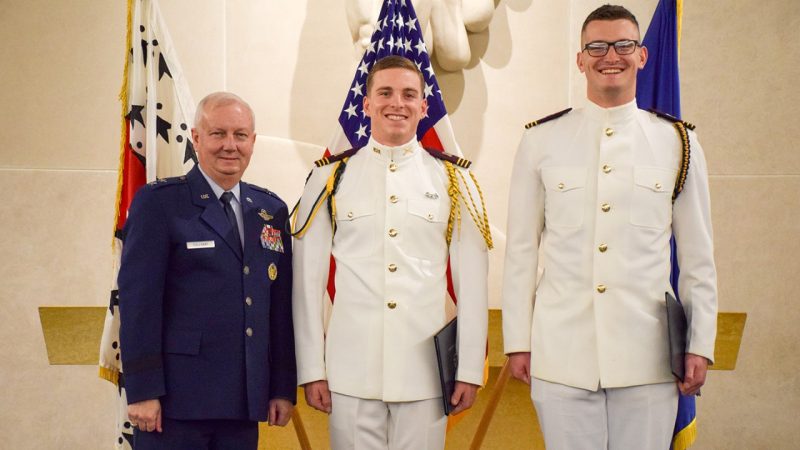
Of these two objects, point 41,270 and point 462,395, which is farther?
point 41,270

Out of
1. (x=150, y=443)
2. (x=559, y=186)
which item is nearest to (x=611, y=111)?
(x=559, y=186)

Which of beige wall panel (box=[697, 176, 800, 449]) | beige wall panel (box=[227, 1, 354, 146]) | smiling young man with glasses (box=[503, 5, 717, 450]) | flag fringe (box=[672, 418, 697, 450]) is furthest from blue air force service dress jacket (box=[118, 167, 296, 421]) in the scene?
beige wall panel (box=[697, 176, 800, 449])

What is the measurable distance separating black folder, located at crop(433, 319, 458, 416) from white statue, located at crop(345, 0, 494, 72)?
157 cm

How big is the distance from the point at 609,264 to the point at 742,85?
1970 millimetres

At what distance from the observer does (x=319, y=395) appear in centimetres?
196

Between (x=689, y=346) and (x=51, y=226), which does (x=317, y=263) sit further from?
(x=51, y=226)

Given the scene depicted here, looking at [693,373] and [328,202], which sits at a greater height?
[328,202]

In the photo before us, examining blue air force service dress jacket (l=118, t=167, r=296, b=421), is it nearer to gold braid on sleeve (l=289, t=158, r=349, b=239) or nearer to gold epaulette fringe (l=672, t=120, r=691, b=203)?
gold braid on sleeve (l=289, t=158, r=349, b=239)

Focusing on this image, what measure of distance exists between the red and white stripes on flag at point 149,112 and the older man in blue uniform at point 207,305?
558 mm

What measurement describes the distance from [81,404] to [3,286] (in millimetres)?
637

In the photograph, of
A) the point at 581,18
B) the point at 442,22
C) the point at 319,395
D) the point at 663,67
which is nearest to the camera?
the point at 319,395

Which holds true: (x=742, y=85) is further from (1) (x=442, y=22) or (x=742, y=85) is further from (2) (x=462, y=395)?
(2) (x=462, y=395)

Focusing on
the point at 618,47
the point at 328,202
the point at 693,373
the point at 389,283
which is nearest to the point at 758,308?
the point at 693,373

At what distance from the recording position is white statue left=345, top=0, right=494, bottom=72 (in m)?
3.10
